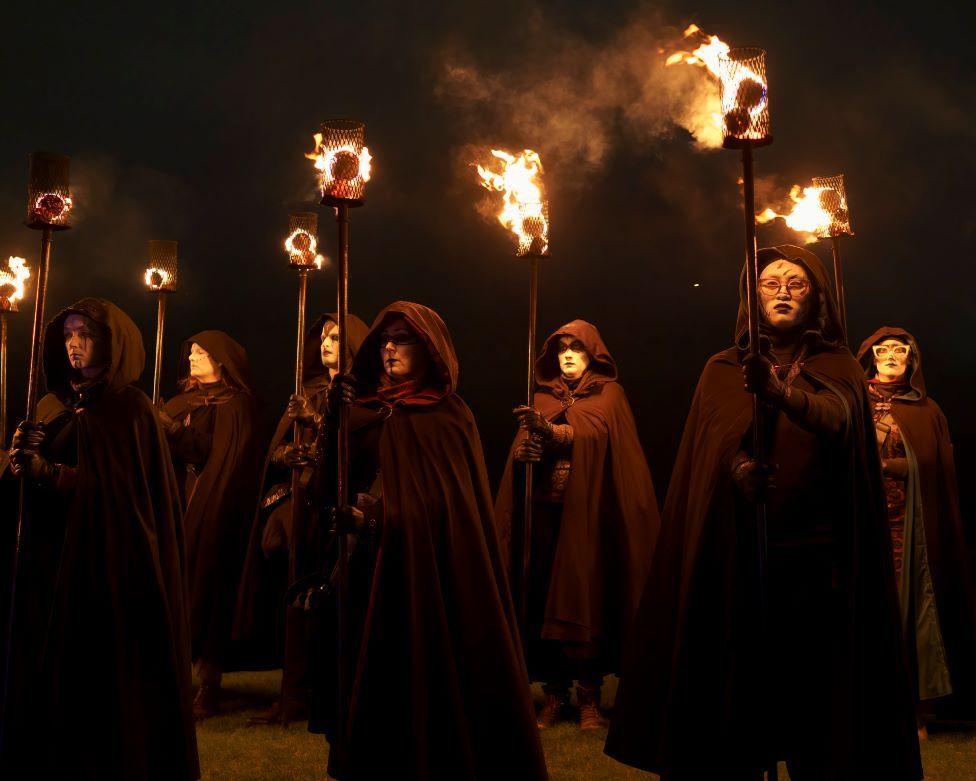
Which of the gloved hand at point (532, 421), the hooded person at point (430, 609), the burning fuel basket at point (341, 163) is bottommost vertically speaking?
the hooded person at point (430, 609)

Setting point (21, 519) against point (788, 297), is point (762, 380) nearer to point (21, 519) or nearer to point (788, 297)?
point (788, 297)

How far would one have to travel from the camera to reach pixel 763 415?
163 inches

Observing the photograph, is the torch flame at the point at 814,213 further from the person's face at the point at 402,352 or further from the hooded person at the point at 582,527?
the person's face at the point at 402,352

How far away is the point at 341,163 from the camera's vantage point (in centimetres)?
460

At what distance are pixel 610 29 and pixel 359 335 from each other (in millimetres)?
4451

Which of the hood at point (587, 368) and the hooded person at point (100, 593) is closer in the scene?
the hooded person at point (100, 593)

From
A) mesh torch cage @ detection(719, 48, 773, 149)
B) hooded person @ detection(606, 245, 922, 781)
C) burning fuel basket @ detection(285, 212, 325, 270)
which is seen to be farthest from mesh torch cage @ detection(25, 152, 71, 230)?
hooded person @ detection(606, 245, 922, 781)

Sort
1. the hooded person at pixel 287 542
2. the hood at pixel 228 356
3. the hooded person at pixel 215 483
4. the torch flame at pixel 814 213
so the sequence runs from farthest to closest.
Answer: the hood at pixel 228 356, the hooded person at pixel 215 483, the hooded person at pixel 287 542, the torch flame at pixel 814 213

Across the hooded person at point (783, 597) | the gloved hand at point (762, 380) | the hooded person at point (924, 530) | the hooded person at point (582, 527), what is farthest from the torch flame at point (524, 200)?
the gloved hand at point (762, 380)

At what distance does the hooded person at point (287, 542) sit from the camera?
6711 mm

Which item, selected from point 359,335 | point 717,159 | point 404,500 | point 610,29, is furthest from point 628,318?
point 404,500

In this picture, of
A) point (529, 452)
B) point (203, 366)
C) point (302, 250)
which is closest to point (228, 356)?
point (203, 366)

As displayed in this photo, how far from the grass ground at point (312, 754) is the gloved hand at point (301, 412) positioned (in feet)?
5.88

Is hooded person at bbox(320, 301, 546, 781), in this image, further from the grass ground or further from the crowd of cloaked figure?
the grass ground
